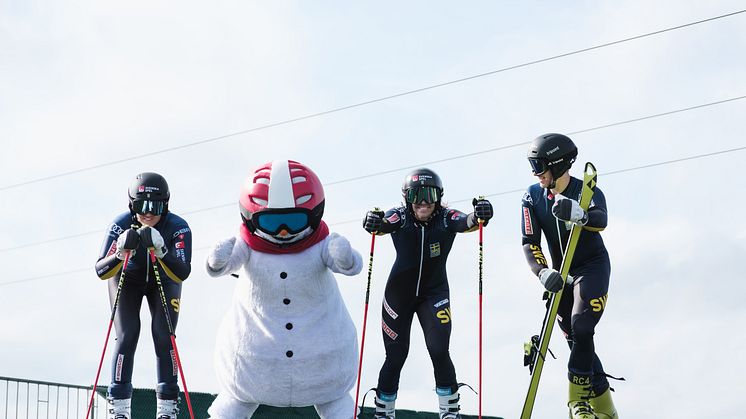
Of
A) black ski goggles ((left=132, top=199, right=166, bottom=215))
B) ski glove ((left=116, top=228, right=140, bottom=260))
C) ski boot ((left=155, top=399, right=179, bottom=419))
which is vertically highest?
black ski goggles ((left=132, top=199, right=166, bottom=215))

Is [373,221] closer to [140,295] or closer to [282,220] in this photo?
[282,220]

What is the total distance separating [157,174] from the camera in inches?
412

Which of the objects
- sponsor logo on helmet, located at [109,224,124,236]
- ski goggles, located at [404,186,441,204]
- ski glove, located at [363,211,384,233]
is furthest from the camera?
sponsor logo on helmet, located at [109,224,124,236]

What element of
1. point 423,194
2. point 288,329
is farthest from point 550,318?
point 288,329

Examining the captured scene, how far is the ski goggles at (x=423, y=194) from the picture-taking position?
10.2m

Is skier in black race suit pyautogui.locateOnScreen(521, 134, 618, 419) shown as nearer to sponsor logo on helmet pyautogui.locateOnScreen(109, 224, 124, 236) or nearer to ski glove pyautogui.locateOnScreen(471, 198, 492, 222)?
ski glove pyautogui.locateOnScreen(471, 198, 492, 222)

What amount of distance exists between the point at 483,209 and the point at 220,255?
2.39 meters

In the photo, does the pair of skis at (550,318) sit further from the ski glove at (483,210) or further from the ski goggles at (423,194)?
the ski goggles at (423,194)

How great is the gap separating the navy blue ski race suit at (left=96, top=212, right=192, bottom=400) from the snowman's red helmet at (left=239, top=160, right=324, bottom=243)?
1095 millimetres

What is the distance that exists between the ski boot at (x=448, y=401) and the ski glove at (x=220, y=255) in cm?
250

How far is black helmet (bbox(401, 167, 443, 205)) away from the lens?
10.2 m

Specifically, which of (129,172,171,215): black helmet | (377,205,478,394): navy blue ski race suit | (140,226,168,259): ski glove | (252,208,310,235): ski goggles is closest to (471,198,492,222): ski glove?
(377,205,478,394): navy blue ski race suit

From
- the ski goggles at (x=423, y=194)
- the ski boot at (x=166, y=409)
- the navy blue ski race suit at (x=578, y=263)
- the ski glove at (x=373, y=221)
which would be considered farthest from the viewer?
the ski goggles at (x=423, y=194)

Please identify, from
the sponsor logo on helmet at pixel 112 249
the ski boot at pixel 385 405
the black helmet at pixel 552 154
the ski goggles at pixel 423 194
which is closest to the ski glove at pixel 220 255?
the sponsor logo on helmet at pixel 112 249
